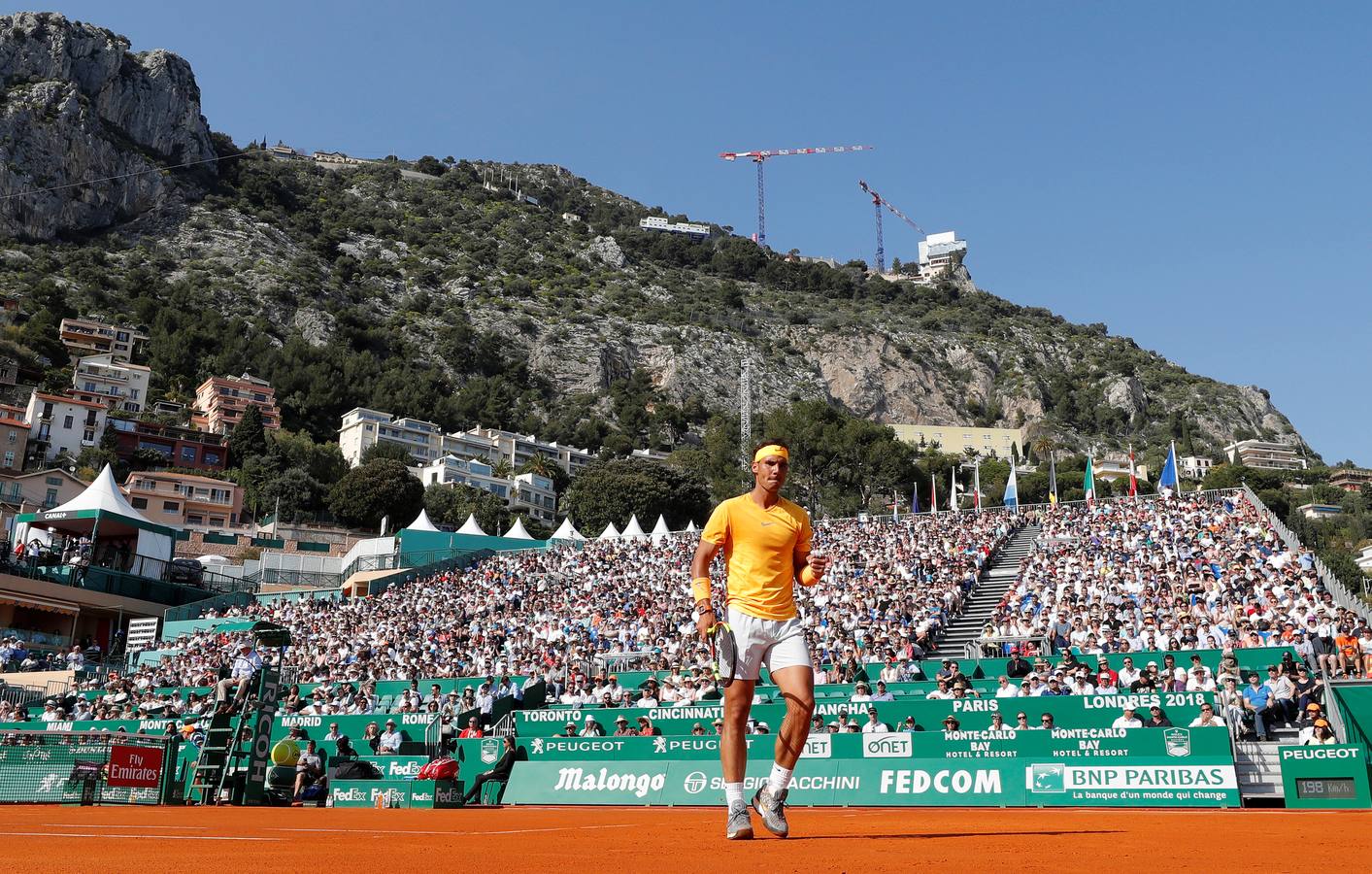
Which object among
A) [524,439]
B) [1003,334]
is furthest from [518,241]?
[1003,334]

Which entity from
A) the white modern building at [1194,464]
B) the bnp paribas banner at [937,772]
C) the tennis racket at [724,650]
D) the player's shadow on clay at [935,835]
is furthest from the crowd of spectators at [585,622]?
the white modern building at [1194,464]

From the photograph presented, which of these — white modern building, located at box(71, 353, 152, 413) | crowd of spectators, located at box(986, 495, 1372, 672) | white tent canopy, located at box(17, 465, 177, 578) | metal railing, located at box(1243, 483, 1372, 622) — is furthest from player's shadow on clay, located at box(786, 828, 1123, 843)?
white modern building, located at box(71, 353, 152, 413)

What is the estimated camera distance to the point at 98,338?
4178 inches

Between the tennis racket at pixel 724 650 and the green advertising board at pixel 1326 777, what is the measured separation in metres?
8.06

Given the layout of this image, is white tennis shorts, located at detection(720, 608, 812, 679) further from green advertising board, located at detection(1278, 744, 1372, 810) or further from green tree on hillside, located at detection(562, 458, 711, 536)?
green tree on hillside, located at detection(562, 458, 711, 536)

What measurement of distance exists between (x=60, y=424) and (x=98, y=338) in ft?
77.1

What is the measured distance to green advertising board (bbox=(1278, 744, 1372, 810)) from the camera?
11.1 metres

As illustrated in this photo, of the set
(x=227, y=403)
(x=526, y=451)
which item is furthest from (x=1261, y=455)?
(x=227, y=403)

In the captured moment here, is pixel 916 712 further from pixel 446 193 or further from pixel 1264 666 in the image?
pixel 446 193

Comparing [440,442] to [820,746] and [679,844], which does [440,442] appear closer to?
[820,746]

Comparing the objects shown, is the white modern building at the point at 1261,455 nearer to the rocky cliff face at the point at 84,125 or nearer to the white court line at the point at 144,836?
the rocky cliff face at the point at 84,125

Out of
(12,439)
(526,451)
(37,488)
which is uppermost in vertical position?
(526,451)

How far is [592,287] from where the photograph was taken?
161m

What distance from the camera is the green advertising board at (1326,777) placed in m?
11.1
